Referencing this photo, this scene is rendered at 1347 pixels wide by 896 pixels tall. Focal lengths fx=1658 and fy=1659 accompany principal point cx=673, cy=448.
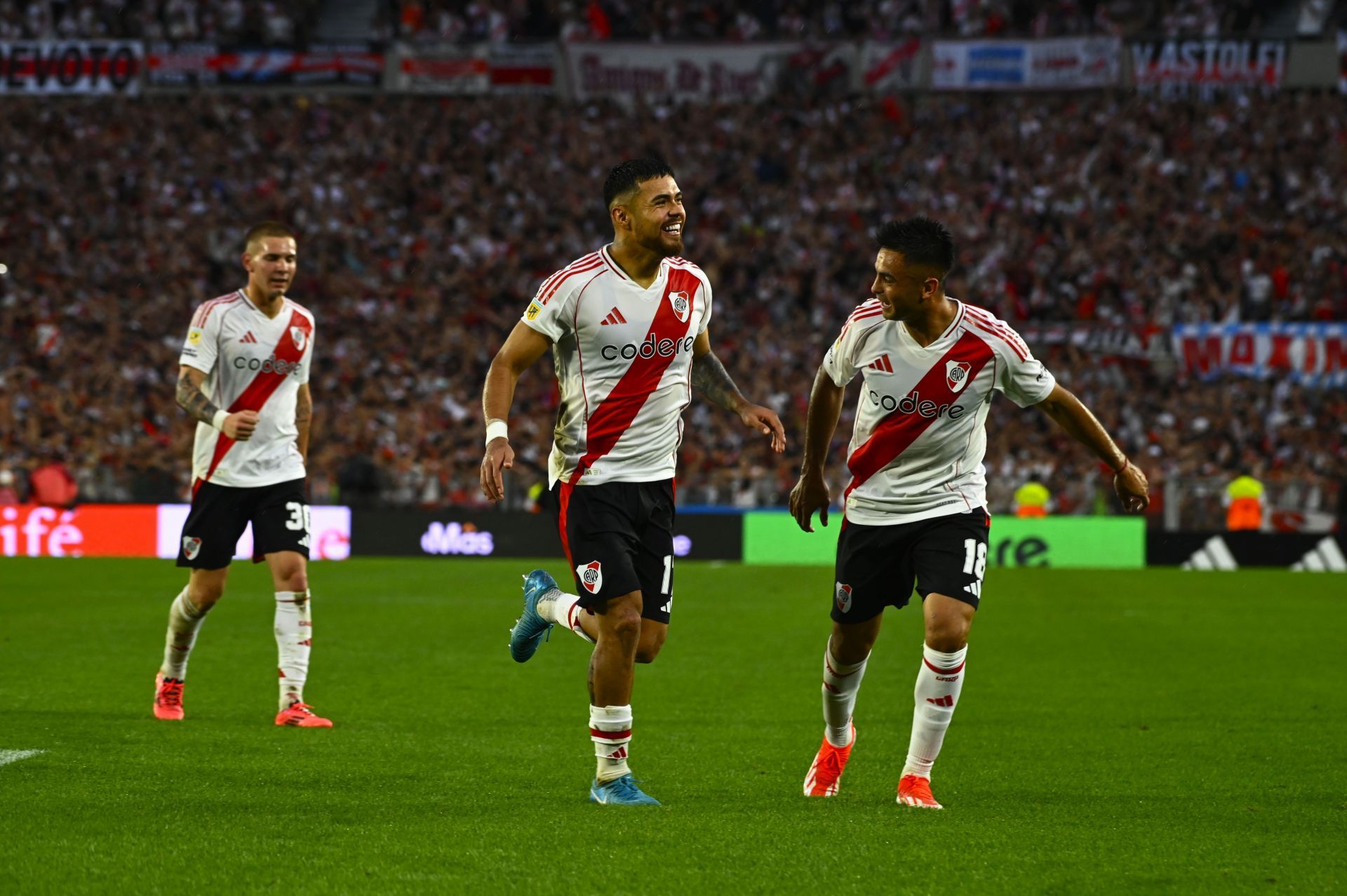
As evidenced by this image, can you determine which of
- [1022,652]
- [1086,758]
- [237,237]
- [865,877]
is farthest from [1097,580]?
[237,237]

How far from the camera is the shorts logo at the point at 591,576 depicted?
5922 mm

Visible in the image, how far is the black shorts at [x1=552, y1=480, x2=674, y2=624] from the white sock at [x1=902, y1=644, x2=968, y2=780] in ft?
3.27

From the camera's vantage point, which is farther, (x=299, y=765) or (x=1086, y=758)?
(x=1086, y=758)

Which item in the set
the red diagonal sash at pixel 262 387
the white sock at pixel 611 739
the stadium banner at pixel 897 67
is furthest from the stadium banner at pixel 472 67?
the white sock at pixel 611 739

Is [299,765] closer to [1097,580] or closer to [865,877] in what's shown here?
[865,877]

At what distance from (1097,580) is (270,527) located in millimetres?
14456

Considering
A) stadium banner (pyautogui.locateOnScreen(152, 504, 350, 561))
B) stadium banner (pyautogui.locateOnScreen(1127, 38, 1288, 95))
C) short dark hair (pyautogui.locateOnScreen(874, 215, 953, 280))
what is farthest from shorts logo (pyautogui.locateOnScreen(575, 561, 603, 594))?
stadium banner (pyautogui.locateOnScreen(1127, 38, 1288, 95))

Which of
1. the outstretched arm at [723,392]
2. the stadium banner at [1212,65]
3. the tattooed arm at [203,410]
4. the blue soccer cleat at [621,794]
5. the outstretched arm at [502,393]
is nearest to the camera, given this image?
the outstretched arm at [502,393]

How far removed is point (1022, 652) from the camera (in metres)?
12.8

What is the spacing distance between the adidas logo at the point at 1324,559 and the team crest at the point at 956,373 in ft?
62.0

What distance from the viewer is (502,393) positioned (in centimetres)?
584

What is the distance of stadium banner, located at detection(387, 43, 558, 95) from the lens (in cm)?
3769

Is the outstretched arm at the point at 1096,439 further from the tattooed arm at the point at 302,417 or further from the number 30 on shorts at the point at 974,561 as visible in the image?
the tattooed arm at the point at 302,417

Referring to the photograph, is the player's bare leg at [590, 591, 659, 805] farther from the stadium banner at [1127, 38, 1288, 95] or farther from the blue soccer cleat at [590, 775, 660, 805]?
the stadium banner at [1127, 38, 1288, 95]
